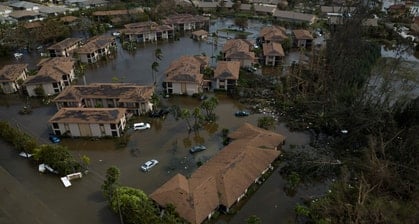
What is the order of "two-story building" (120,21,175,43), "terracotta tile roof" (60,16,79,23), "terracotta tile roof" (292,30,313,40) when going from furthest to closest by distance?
1. "terracotta tile roof" (60,16,79,23)
2. "two-story building" (120,21,175,43)
3. "terracotta tile roof" (292,30,313,40)

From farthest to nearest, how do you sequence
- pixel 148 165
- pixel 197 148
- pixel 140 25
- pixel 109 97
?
1. pixel 140 25
2. pixel 109 97
3. pixel 197 148
4. pixel 148 165

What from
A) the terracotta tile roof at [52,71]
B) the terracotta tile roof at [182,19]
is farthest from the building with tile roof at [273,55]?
the terracotta tile roof at [52,71]

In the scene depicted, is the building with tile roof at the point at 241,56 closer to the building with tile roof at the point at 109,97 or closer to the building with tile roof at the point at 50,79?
the building with tile roof at the point at 109,97

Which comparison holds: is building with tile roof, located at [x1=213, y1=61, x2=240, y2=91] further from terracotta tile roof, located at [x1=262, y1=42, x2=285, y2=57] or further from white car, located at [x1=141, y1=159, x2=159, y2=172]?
white car, located at [x1=141, y1=159, x2=159, y2=172]

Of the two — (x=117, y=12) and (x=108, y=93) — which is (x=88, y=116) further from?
(x=117, y=12)

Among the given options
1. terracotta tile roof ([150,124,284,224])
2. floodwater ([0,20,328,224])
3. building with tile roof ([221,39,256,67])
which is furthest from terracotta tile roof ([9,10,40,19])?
terracotta tile roof ([150,124,284,224])

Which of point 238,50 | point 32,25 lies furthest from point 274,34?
point 32,25

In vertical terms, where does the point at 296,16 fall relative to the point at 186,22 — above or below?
above

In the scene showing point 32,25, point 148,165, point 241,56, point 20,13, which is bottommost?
point 148,165
